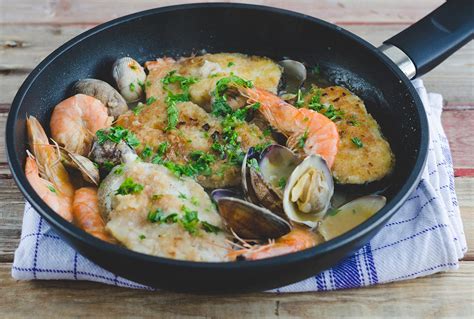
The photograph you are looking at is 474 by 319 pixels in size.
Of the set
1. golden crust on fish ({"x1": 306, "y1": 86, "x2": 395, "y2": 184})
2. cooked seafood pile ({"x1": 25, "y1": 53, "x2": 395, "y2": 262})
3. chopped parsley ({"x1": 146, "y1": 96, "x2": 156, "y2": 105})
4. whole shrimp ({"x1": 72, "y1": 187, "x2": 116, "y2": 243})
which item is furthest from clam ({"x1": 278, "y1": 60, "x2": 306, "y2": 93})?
whole shrimp ({"x1": 72, "y1": 187, "x2": 116, "y2": 243})

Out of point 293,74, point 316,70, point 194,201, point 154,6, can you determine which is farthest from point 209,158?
point 154,6

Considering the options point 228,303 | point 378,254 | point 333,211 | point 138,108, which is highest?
point 138,108

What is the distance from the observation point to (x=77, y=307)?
233cm

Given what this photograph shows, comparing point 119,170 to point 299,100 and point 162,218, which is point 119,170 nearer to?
point 162,218

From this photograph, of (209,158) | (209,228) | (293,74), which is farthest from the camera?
(293,74)

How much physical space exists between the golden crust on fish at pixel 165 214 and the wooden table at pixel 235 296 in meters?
0.28

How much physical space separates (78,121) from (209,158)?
593mm

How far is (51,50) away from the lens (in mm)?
3781

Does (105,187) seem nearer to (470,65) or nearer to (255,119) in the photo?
(255,119)

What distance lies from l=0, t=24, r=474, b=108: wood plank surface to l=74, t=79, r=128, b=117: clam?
772 mm

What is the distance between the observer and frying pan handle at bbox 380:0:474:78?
288 centimetres

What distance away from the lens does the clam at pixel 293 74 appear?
304 cm

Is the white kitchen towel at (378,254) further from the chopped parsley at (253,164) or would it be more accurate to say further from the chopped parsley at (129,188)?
the chopped parsley at (253,164)

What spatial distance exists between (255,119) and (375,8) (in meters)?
1.73
